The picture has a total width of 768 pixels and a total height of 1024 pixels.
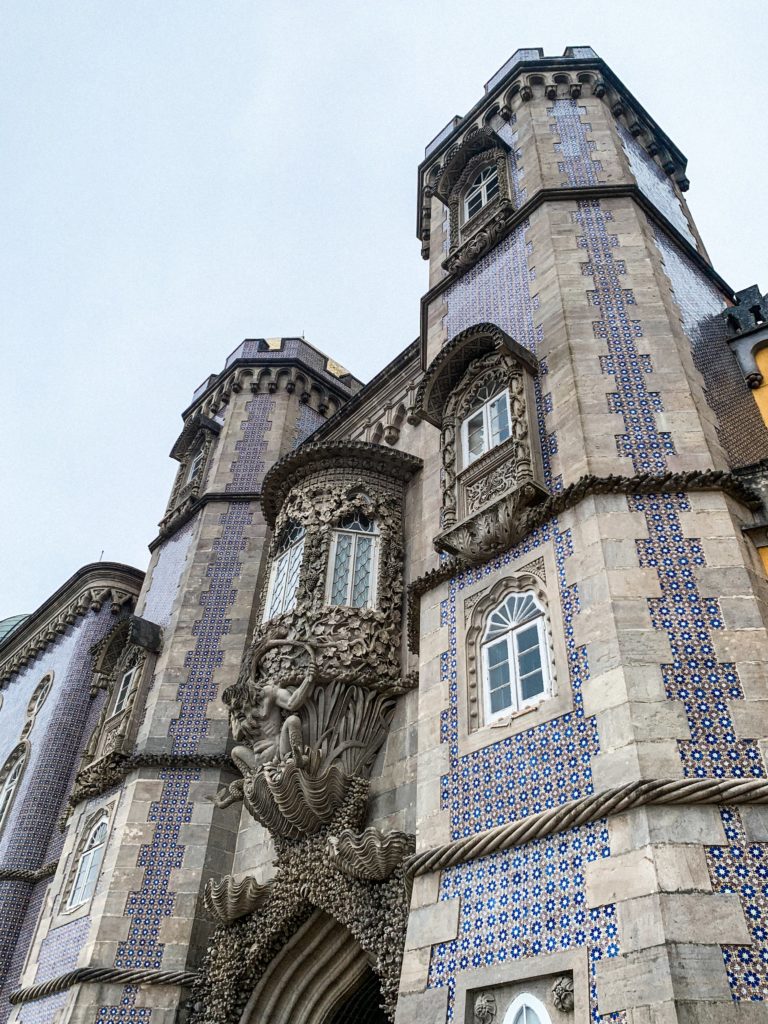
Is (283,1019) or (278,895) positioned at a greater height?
(278,895)

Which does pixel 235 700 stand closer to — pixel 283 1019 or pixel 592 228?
pixel 283 1019

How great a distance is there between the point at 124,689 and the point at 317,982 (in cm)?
734

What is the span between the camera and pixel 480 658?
29.0 ft

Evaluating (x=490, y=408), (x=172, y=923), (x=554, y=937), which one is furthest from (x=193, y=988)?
(x=490, y=408)

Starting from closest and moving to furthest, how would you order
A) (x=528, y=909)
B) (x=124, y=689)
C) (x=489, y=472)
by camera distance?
(x=528, y=909) → (x=489, y=472) → (x=124, y=689)

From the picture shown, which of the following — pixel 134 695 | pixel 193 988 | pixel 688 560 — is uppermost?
pixel 134 695

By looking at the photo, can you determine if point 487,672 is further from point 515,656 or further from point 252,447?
point 252,447

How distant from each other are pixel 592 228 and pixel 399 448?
16.1ft

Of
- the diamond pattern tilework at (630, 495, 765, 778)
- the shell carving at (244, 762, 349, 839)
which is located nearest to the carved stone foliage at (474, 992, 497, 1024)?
the diamond pattern tilework at (630, 495, 765, 778)

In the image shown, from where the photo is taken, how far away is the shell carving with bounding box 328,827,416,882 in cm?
927

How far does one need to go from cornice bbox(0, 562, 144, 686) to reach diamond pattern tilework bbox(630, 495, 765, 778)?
1617 centimetres

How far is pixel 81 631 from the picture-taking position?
838 inches

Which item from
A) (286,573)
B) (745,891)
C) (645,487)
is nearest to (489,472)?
(645,487)

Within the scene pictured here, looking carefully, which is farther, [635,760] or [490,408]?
[490,408]
